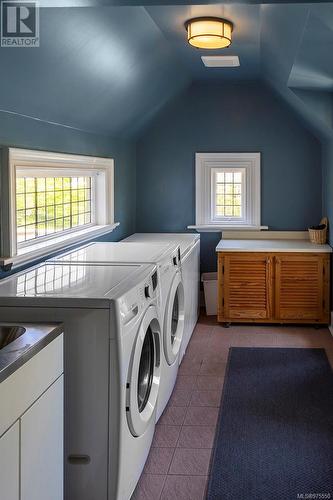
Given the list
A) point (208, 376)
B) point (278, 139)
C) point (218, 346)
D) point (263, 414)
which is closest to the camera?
point (263, 414)

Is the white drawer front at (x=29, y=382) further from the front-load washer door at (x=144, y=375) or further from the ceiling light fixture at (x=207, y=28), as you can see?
the ceiling light fixture at (x=207, y=28)

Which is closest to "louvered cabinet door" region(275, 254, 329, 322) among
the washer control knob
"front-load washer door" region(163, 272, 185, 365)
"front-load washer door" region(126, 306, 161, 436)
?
"front-load washer door" region(163, 272, 185, 365)

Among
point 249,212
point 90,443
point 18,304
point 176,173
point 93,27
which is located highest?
point 93,27

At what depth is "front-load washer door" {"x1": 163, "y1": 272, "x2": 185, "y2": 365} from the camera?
3.41 meters

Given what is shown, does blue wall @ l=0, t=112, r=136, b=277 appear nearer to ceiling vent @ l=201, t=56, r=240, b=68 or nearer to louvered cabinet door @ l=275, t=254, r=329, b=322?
ceiling vent @ l=201, t=56, r=240, b=68

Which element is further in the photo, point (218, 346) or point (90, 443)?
point (218, 346)

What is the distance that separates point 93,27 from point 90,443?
1.97 m

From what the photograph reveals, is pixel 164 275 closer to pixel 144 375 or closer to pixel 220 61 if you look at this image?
pixel 144 375

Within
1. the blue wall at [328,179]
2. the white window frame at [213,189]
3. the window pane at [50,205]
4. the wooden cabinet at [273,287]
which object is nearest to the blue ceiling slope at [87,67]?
the window pane at [50,205]

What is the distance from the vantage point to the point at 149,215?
6.13 m

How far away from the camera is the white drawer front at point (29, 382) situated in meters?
1.64

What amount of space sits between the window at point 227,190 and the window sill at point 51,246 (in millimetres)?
1434

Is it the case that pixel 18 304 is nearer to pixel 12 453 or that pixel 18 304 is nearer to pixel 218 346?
pixel 12 453

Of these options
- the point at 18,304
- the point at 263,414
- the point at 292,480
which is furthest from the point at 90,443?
the point at 263,414
